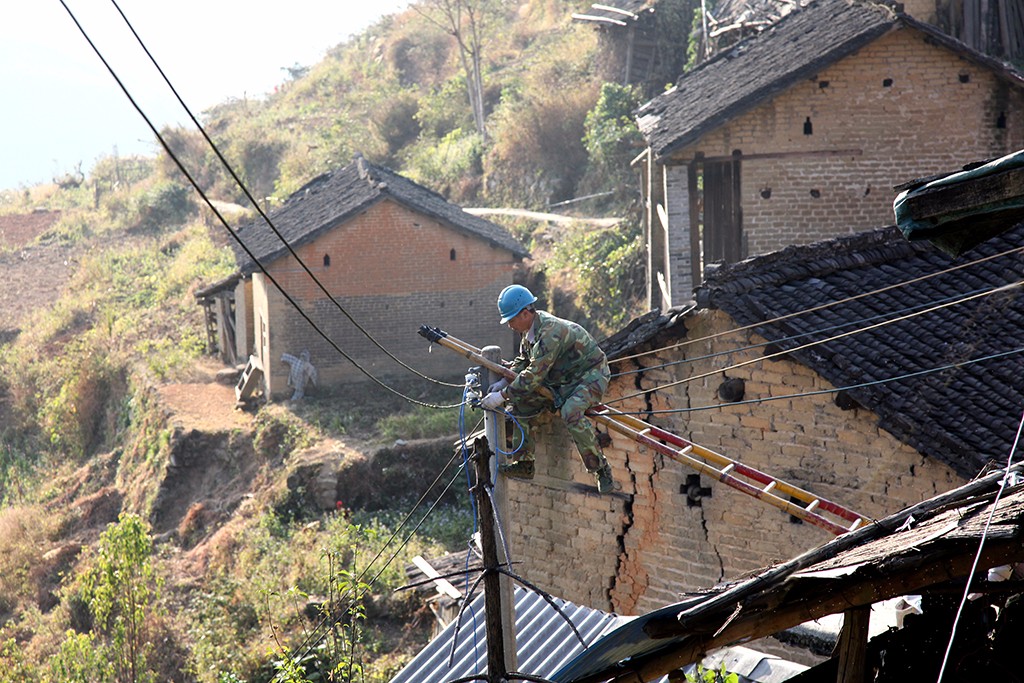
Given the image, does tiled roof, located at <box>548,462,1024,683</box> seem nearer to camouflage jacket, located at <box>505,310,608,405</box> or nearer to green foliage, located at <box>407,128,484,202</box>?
camouflage jacket, located at <box>505,310,608,405</box>

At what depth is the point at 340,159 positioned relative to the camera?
40.6m

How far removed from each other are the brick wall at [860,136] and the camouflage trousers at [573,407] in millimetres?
10154

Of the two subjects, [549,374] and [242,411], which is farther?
[242,411]

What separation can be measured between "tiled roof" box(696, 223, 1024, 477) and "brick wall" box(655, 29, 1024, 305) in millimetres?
6175

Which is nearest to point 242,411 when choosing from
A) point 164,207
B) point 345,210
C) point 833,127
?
point 345,210

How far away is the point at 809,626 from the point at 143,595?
11686 millimetres

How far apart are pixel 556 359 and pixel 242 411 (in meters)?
17.3

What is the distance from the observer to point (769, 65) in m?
17.5

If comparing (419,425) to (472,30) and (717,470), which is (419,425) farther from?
(472,30)

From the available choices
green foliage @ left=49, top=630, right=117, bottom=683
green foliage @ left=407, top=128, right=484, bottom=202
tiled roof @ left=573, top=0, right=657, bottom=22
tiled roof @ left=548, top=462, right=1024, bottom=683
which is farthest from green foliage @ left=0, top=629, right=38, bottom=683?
tiled roof @ left=573, top=0, right=657, bottom=22

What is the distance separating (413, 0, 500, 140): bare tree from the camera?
126ft

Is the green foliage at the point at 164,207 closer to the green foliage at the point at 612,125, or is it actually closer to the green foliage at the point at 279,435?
the green foliage at the point at 612,125

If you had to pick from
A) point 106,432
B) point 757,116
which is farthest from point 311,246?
point 757,116

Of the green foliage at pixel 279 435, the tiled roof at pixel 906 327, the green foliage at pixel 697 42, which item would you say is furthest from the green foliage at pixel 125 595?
the green foliage at pixel 697 42
